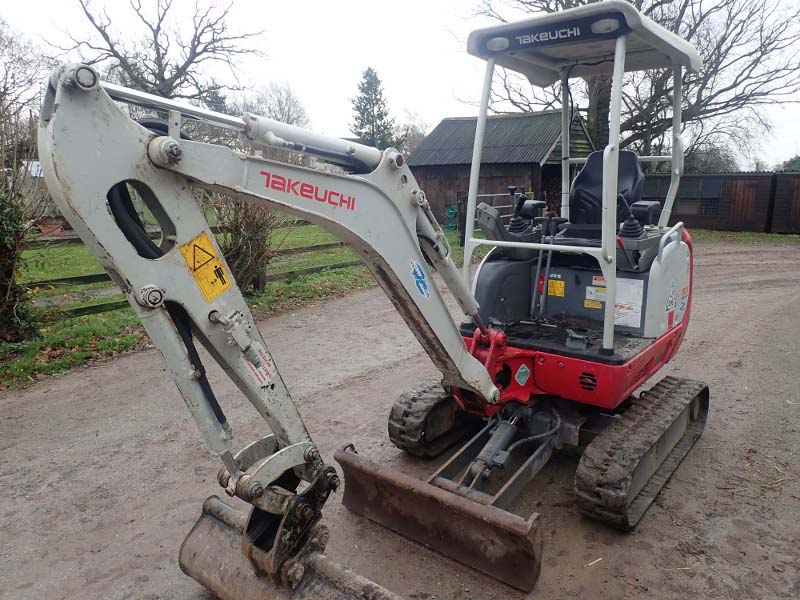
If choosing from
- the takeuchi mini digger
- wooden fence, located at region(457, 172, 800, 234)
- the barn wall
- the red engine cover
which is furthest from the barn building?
the red engine cover

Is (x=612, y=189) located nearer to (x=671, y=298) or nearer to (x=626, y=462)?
(x=671, y=298)

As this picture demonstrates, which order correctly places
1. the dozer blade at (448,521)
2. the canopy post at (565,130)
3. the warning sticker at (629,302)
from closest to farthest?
the dozer blade at (448,521) < the warning sticker at (629,302) < the canopy post at (565,130)

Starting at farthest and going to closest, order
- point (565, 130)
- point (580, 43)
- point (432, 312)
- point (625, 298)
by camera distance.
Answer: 1. point (565, 130)
2. point (625, 298)
3. point (580, 43)
4. point (432, 312)

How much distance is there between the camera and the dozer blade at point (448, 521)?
3213 millimetres

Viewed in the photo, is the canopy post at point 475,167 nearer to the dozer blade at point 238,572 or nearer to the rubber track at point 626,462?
the rubber track at point 626,462

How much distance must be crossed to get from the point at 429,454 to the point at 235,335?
2.52 m

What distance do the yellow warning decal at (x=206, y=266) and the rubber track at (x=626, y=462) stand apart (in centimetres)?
247

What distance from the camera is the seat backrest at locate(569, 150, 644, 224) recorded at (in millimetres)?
4898

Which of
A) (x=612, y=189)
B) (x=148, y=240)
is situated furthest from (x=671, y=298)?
(x=148, y=240)

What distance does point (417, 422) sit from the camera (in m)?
4.50

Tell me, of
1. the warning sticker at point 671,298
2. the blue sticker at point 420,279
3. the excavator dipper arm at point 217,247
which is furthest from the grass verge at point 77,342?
the warning sticker at point 671,298

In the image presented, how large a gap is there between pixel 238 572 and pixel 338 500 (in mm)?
1182

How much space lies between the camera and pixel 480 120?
4.45 meters

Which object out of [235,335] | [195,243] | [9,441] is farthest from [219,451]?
[9,441]
